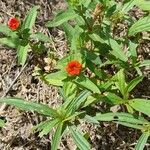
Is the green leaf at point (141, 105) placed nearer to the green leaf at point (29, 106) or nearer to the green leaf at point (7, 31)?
the green leaf at point (29, 106)

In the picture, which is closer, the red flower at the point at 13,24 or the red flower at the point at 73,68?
the red flower at the point at 73,68

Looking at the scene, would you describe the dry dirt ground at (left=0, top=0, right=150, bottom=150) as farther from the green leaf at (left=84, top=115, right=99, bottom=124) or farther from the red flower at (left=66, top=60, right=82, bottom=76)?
the red flower at (left=66, top=60, right=82, bottom=76)

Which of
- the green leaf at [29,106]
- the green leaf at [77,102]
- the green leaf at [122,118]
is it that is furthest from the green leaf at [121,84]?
the green leaf at [29,106]

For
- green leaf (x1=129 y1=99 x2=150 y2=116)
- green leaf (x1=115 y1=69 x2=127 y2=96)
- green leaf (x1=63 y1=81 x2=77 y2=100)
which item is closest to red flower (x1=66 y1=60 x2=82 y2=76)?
green leaf (x1=63 y1=81 x2=77 y2=100)

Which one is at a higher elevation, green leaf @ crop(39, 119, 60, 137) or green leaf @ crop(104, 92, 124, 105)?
green leaf @ crop(39, 119, 60, 137)

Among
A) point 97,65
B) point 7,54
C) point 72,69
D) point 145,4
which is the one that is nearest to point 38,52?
point 7,54

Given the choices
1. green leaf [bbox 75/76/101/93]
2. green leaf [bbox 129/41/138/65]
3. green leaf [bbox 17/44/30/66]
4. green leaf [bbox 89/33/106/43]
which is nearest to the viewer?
green leaf [bbox 75/76/101/93]

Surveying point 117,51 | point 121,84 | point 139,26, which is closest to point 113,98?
point 121,84
